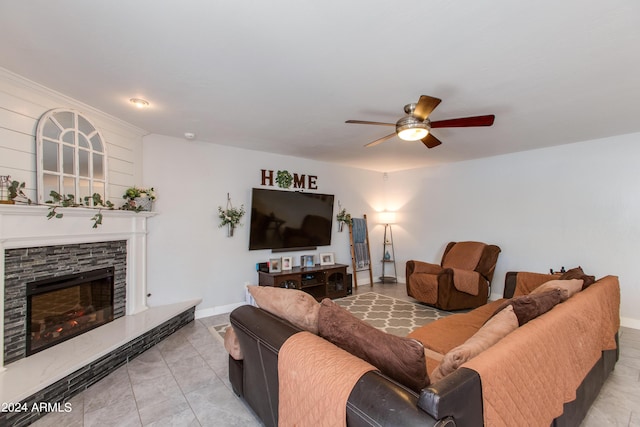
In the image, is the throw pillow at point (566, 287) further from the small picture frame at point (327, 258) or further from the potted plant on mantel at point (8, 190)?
the potted plant on mantel at point (8, 190)

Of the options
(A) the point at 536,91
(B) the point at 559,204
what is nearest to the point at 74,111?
(A) the point at 536,91

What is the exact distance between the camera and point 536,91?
2477mm

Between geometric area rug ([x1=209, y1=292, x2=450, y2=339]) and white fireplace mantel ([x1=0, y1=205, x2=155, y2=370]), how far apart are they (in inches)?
40.6

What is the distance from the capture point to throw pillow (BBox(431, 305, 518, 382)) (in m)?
1.20

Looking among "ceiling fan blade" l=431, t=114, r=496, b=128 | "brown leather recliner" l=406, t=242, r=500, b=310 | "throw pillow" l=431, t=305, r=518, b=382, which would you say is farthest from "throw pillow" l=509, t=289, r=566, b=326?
"brown leather recliner" l=406, t=242, r=500, b=310

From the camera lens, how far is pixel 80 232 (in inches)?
108

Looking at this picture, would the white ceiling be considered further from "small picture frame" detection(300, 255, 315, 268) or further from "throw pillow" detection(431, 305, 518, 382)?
"small picture frame" detection(300, 255, 315, 268)

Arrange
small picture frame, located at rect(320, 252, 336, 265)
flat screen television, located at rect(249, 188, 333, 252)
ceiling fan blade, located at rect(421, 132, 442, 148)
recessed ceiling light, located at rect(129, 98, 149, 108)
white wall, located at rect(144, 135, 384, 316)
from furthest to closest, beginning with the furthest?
small picture frame, located at rect(320, 252, 336, 265)
flat screen television, located at rect(249, 188, 333, 252)
white wall, located at rect(144, 135, 384, 316)
ceiling fan blade, located at rect(421, 132, 442, 148)
recessed ceiling light, located at rect(129, 98, 149, 108)

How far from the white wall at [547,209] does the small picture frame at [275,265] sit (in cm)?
293

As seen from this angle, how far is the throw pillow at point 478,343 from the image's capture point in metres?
1.20

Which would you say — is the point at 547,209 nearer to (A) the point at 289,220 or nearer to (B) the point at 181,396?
(A) the point at 289,220

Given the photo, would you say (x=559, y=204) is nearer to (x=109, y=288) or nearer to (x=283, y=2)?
(x=283, y=2)

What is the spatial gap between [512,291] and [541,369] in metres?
2.20

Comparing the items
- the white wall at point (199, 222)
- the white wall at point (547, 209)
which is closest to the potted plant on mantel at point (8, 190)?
the white wall at point (199, 222)
